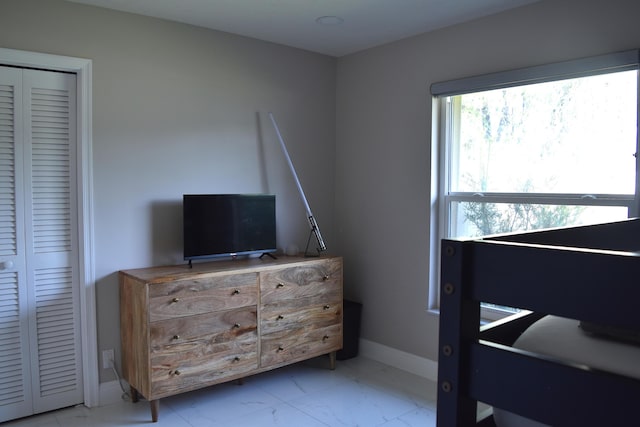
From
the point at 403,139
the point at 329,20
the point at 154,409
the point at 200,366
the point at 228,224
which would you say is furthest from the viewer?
the point at 403,139

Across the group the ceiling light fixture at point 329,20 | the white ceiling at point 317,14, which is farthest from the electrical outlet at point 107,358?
the ceiling light fixture at point 329,20

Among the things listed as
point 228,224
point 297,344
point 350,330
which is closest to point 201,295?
point 228,224

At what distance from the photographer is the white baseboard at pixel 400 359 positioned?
345cm

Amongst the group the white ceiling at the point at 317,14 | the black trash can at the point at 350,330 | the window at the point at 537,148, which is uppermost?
the white ceiling at the point at 317,14

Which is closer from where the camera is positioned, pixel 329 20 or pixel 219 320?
pixel 219 320

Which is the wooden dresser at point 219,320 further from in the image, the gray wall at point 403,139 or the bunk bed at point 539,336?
the bunk bed at point 539,336

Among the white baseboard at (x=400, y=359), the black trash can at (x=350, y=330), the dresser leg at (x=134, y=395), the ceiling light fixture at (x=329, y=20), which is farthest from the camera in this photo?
the black trash can at (x=350, y=330)

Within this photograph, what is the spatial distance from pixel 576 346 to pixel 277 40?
3221 mm

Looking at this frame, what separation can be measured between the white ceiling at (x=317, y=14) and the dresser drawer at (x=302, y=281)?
5.39ft

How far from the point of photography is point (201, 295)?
288cm

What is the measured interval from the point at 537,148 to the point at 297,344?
2013 millimetres

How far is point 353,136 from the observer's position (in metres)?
4.02

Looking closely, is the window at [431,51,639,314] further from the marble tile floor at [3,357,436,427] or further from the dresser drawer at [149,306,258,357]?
the dresser drawer at [149,306,258,357]

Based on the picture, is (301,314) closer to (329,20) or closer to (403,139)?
(403,139)
